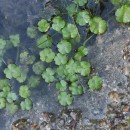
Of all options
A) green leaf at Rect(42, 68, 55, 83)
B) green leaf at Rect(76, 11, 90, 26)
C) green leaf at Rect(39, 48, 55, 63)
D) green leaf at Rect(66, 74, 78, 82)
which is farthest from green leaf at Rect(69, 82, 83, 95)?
green leaf at Rect(76, 11, 90, 26)

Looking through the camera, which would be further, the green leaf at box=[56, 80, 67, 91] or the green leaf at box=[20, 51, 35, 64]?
the green leaf at box=[20, 51, 35, 64]

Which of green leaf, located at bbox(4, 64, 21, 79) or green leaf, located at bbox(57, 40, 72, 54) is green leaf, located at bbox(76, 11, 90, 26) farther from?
green leaf, located at bbox(4, 64, 21, 79)

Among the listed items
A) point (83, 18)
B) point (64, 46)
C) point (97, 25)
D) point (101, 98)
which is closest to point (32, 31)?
point (64, 46)

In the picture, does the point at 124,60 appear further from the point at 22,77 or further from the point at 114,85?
the point at 22,77

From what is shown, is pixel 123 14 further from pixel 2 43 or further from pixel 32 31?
pixel 2 43

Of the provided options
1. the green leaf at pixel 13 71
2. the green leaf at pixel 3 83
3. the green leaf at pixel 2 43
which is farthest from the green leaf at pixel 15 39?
the green leaf at pixel 3 83

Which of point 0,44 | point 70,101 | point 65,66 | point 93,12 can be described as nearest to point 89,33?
point 93,12
